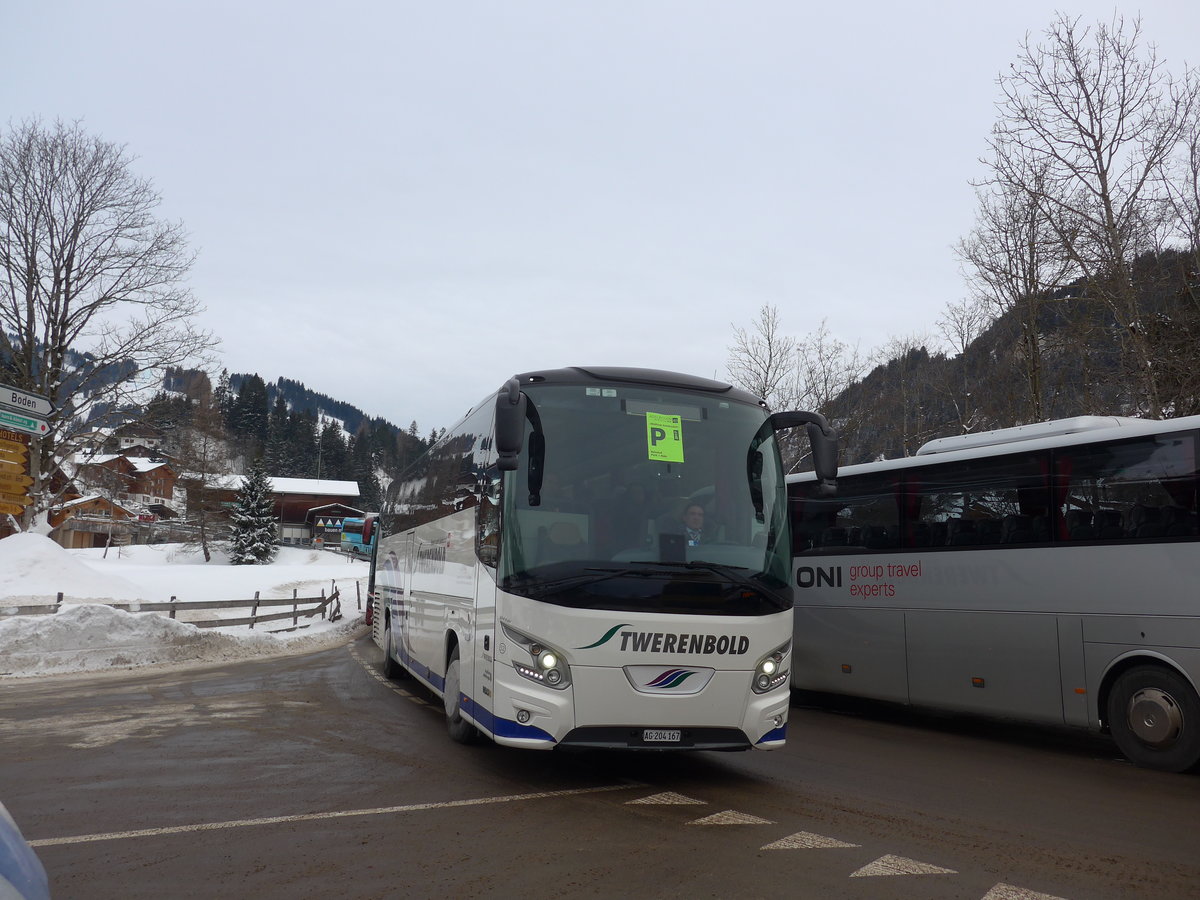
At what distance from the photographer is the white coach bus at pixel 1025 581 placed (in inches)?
343

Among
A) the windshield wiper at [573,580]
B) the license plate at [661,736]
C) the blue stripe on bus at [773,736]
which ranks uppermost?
the windshield wiper at [573,580]

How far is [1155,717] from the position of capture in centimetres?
873

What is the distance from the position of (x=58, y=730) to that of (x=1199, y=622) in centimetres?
1123

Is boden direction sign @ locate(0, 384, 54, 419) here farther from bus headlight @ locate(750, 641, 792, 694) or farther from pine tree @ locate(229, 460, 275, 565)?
pine tree @ locate(229, 460, 275, 565)

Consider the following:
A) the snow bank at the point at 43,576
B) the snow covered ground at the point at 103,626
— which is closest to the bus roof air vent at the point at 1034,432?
the snow covered ground at the point at 103,626

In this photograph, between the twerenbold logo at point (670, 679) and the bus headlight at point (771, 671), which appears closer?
the twerenbold logo at point (670, 679)

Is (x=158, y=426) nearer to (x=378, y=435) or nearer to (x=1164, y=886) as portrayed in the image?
(x=1164, y=886)

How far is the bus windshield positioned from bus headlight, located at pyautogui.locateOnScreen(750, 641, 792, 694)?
1.28 feet

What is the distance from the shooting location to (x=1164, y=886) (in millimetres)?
5113

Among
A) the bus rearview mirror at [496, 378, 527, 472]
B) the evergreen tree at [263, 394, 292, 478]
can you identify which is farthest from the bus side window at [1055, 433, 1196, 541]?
the evergreen tree at [263, 394, 292, 478]

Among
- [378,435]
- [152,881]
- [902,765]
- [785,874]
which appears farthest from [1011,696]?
[378,435]

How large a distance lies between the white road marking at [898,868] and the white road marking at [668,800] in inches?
67.7

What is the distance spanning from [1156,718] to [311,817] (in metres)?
7.58

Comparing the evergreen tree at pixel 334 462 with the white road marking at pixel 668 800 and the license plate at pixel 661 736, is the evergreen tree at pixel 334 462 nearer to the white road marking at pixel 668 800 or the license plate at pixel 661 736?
the white road marking at pixel 668 800
